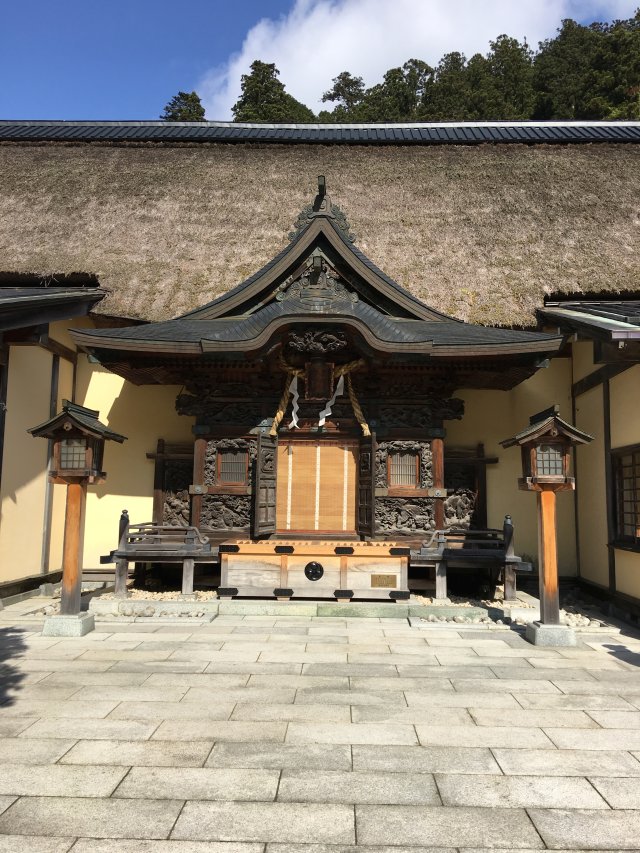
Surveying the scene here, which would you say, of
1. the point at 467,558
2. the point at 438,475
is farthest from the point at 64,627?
the point at 438,475

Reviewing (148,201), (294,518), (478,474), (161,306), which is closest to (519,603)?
(478,474)

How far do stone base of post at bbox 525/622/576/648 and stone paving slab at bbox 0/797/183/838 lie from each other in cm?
515

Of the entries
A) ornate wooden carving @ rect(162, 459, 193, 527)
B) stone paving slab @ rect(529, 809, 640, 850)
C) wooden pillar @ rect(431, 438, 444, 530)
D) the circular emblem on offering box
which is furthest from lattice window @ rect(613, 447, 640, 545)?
ornate wooden carving @ rect(162, 459, 193, 527)

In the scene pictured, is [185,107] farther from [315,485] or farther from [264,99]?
[315,485]

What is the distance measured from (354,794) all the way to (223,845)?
91cm

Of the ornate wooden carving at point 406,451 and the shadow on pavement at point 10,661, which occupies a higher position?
the ornate wooden carving at point 406,451

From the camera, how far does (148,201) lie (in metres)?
14.1

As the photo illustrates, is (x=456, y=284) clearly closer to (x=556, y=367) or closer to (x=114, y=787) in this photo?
(x=556, y=367)

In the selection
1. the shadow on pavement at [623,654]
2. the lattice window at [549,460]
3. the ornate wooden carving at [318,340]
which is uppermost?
the ornate wooden carving at [318,340]

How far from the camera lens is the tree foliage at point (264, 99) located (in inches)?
1361

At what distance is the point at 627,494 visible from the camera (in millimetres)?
8984

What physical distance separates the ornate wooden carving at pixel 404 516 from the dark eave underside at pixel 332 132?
10.4 m

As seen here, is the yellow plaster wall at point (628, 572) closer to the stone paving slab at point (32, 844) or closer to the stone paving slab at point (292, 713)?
the stone paving slab at point (292, 713)

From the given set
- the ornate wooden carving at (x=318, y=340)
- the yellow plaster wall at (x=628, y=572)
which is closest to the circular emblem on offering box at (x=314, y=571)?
the ornate wooden carving at (x=318, y=340)
